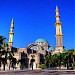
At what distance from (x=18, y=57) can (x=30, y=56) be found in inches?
294

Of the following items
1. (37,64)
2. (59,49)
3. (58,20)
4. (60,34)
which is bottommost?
(37,64)

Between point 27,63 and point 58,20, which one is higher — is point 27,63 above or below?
below

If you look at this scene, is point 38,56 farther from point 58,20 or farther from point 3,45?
point 3,45

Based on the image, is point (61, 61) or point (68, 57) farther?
point (61, 61)

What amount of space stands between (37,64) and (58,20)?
18.4 metres

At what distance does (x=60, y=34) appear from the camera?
68.6 metres

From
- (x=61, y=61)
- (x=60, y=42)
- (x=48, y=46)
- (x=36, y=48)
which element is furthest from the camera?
(x=48, y=46)

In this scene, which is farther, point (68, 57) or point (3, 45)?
point (68, 57)

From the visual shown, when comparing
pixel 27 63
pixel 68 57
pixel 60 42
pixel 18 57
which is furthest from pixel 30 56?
pixel 68 57

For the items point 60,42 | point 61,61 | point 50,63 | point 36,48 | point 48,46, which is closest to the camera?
point 61,61

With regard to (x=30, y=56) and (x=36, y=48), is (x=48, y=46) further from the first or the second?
(x=30, y=56)

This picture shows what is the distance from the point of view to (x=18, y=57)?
6719cm

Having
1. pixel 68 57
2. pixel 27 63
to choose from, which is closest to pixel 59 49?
pixel 27 63

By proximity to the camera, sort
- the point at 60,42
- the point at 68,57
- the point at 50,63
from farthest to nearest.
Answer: the point at 60,42
the point at 50,63
the point at 68,57
